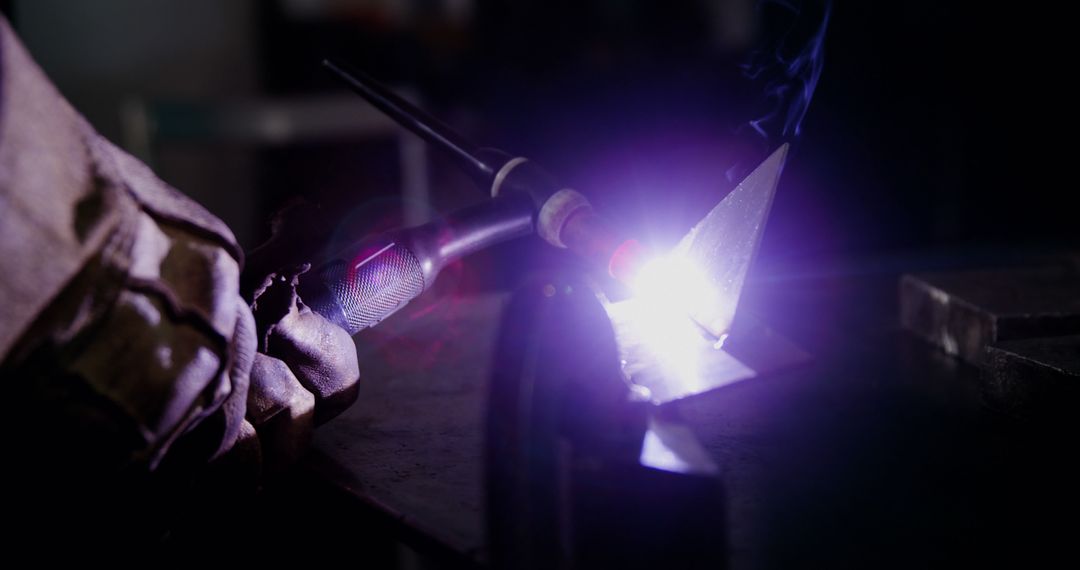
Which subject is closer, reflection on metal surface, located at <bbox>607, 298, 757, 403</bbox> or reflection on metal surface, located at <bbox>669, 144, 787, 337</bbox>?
reflection on metal surface, located at <bbox>669, 144, 787, 337</bbox>

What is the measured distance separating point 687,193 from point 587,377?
2.58 metres

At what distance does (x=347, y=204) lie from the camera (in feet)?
11.8

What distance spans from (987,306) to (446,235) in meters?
0.68

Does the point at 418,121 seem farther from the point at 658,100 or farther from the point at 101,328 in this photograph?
the point at 658,100

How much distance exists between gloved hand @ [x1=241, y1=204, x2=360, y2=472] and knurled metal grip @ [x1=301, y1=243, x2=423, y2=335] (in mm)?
32

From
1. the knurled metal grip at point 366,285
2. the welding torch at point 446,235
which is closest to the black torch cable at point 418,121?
the welding torch at point 446,235

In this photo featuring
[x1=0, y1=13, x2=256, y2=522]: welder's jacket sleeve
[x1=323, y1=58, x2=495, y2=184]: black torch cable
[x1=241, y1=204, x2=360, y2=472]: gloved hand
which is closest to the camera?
[x1=0, y1=13, x2=256, y2=522]: welder's jacket sleeve

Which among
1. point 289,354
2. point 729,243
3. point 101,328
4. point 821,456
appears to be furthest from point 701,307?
point 101,328

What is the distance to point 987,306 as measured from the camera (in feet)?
3.39

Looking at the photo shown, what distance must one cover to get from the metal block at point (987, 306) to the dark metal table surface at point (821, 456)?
3 cm

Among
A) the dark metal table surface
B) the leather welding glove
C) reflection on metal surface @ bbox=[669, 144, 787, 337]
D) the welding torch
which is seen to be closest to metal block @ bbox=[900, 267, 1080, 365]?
the dark metal table surface

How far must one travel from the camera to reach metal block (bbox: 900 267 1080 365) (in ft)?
3.28

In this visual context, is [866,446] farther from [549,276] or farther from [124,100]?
[124,100]

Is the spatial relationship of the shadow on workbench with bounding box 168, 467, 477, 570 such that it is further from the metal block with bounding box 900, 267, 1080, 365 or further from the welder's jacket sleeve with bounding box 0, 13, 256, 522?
the metal block with bounding box 900, 267, 1080, 365
